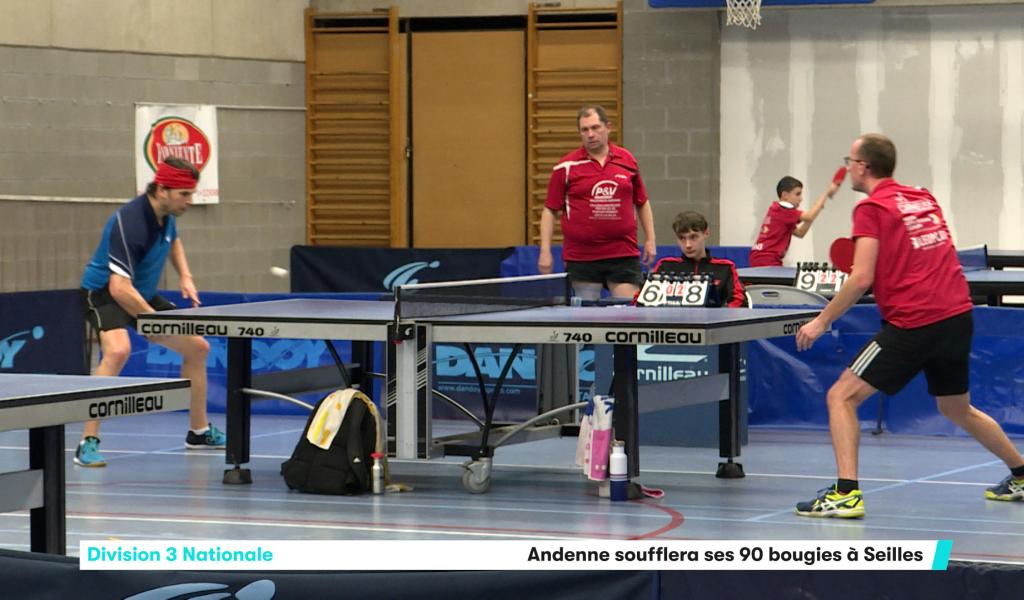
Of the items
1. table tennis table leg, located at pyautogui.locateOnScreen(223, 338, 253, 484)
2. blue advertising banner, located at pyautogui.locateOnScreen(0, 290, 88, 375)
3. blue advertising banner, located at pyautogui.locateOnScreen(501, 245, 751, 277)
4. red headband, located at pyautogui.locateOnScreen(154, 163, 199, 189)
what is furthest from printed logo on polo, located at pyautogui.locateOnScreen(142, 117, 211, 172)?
table tennis table leg, located at pyautogui.locateOnScreen(223, 338, 253, 484)

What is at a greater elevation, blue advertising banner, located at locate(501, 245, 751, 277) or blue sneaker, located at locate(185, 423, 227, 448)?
blue advertising banner, located at locate(501, 245, 751, 277)

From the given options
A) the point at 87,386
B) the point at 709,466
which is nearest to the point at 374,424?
the point at 709,466

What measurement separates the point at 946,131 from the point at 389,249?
5510mm

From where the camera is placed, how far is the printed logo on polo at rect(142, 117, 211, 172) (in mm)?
15992

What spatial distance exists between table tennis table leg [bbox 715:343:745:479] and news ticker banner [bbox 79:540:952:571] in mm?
4453

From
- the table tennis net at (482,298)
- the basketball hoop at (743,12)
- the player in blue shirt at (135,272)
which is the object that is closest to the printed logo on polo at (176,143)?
the basketball hoop at (743,12)

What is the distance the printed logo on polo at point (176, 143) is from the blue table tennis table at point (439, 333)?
26.1 ft

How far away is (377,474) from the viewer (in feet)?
26.1

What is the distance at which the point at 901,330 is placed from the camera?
6969 millimetres

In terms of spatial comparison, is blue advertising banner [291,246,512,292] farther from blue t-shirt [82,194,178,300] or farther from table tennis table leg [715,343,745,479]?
table tennis table leg [715,343,745,479]

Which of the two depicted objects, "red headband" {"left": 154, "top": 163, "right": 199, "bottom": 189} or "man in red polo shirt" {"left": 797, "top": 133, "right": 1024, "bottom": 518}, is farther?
"red headband" {"left": 154, "top": 163, "right": 199, "bottom": 189}

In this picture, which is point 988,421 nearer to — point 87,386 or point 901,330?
point 901,330

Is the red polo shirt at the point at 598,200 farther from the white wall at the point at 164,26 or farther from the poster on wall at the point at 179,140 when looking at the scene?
the poster on wall at the point at 179,140

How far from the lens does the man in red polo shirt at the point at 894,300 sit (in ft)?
22.5
